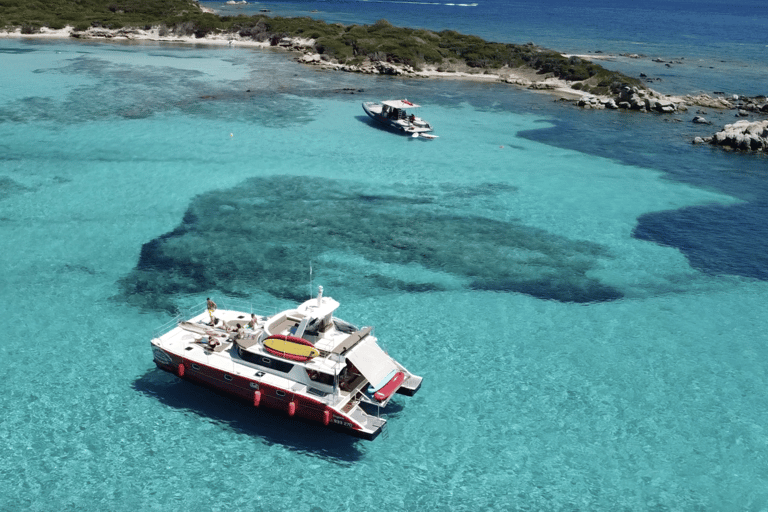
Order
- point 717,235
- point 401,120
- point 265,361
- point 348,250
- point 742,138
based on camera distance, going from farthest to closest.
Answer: point 742,138, point 401,120, point 717,235, point 348,250, point 265,361

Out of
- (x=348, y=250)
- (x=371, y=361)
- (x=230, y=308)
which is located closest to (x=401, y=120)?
(x=348, y=250)

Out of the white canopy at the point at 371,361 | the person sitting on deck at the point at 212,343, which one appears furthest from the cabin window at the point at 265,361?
the white canopy at the point at 371,361

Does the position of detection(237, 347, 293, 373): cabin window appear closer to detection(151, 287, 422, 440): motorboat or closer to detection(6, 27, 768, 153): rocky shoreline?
detection(151, 287, 422, 440): motorboat

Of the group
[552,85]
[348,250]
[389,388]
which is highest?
[552,85]

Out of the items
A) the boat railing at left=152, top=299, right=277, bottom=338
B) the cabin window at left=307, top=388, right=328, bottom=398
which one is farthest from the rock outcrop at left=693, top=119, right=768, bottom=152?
the cabin window at left=307, top=388, right=328, bottom=398

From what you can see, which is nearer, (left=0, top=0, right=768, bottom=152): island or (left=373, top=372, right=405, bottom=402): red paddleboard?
(left=373, top=372, right=405, bottom=402): red paddleboard

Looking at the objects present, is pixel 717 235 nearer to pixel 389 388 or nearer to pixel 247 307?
pixel 389 388

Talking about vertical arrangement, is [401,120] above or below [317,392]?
above
